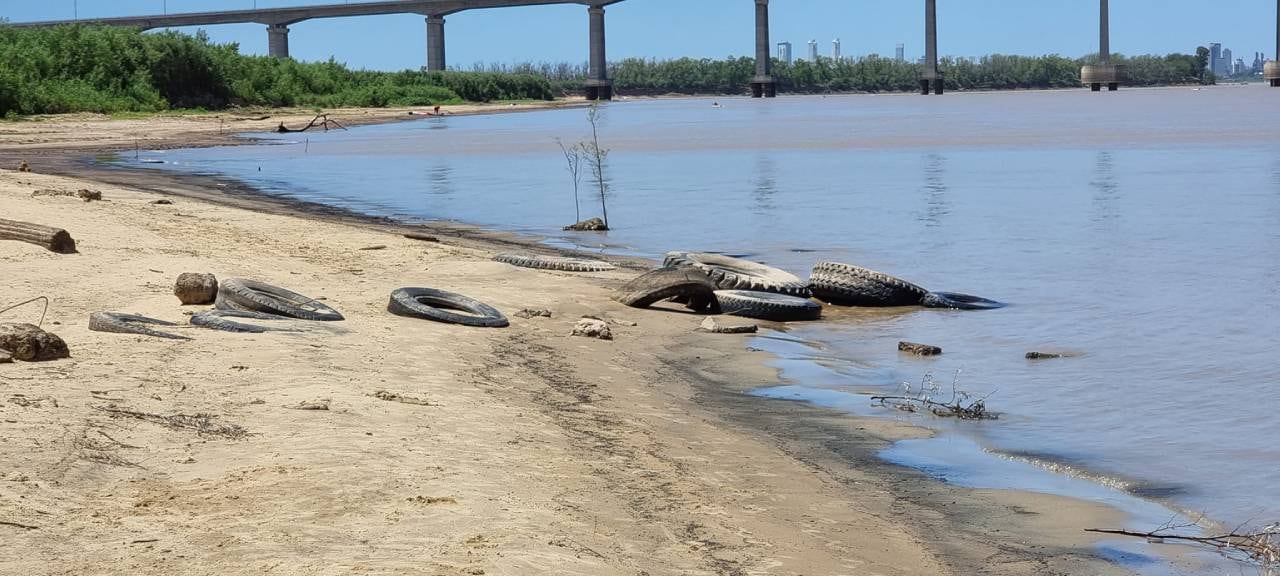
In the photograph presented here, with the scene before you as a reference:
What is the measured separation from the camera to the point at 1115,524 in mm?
6676

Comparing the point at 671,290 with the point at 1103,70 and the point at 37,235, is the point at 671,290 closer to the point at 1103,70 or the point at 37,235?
the point at 37,235

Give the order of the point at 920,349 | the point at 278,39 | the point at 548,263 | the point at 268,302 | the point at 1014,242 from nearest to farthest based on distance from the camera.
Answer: the point at 268,302, the point at 920,349, the point at 548,263, the point at 1014,242, the point at 278,39

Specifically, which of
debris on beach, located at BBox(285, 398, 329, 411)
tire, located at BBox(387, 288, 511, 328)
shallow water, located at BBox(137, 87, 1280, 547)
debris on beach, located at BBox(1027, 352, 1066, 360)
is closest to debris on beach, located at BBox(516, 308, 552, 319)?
tire, located at BBox(387, 288, 511, 328)

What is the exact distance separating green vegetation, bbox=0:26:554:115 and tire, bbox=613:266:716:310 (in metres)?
47.2

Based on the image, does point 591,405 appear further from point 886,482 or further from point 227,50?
point 227,50

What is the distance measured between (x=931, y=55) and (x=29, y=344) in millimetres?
168005

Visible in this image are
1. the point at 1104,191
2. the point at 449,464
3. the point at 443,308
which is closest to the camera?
the point at 449,464

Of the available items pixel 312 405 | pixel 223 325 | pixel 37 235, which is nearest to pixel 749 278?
pixel 223 325

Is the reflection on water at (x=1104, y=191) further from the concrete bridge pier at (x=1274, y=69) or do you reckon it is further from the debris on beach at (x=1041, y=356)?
the concrete bridge pier at (x=1274, y=69)

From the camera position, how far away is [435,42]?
473ft

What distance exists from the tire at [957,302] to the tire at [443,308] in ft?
15.2

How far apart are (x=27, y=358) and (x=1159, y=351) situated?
28.1 ft

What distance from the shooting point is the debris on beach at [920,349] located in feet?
37.8

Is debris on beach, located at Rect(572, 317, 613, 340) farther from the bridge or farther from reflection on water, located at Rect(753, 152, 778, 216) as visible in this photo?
the bridge
